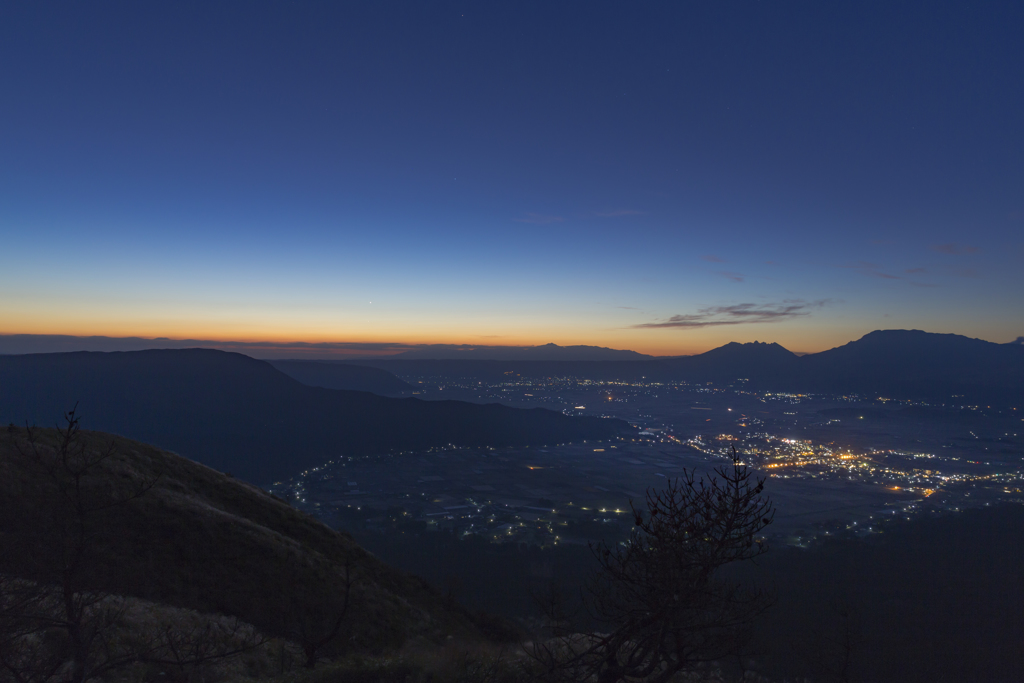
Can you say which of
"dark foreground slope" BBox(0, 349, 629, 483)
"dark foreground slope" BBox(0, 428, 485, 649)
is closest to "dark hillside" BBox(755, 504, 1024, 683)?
"dark foreground slope" BBox(0, 428, 485, 649)

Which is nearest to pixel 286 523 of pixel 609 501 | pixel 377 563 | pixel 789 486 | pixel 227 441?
pixel 377 563

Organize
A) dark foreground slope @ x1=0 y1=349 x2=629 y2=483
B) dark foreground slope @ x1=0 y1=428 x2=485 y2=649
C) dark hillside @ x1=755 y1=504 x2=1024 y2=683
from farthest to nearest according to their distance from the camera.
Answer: dark foreground slope @ x1=0 y1=349 x2=629 y2=483
dark hillside @ x1=755 y1=504 x2=1024 y2=683
dark foreground slope @ x1=0 y1=428 x2=485 y2=649

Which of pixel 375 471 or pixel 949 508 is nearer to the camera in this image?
pixel 949 508

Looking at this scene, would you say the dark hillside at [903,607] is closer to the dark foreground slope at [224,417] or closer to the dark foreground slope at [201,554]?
the dark foreground slope at [201,554]

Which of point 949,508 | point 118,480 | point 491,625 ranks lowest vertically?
point 949,508

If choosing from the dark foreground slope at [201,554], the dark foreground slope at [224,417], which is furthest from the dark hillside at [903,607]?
the dark foreground slope at [224,417]

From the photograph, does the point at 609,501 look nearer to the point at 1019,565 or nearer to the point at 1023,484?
the point at 1019,565

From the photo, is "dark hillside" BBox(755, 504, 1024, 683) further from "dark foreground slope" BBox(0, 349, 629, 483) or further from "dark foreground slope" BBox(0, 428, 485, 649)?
"dark foreground slope" BBox(0, 349, 629, 483)

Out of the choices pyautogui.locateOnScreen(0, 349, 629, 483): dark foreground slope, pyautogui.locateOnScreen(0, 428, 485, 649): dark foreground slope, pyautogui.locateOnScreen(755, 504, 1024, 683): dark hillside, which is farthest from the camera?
pyautogui.locateOnScreen(0, 349, 629, 483): dark foreground slope
